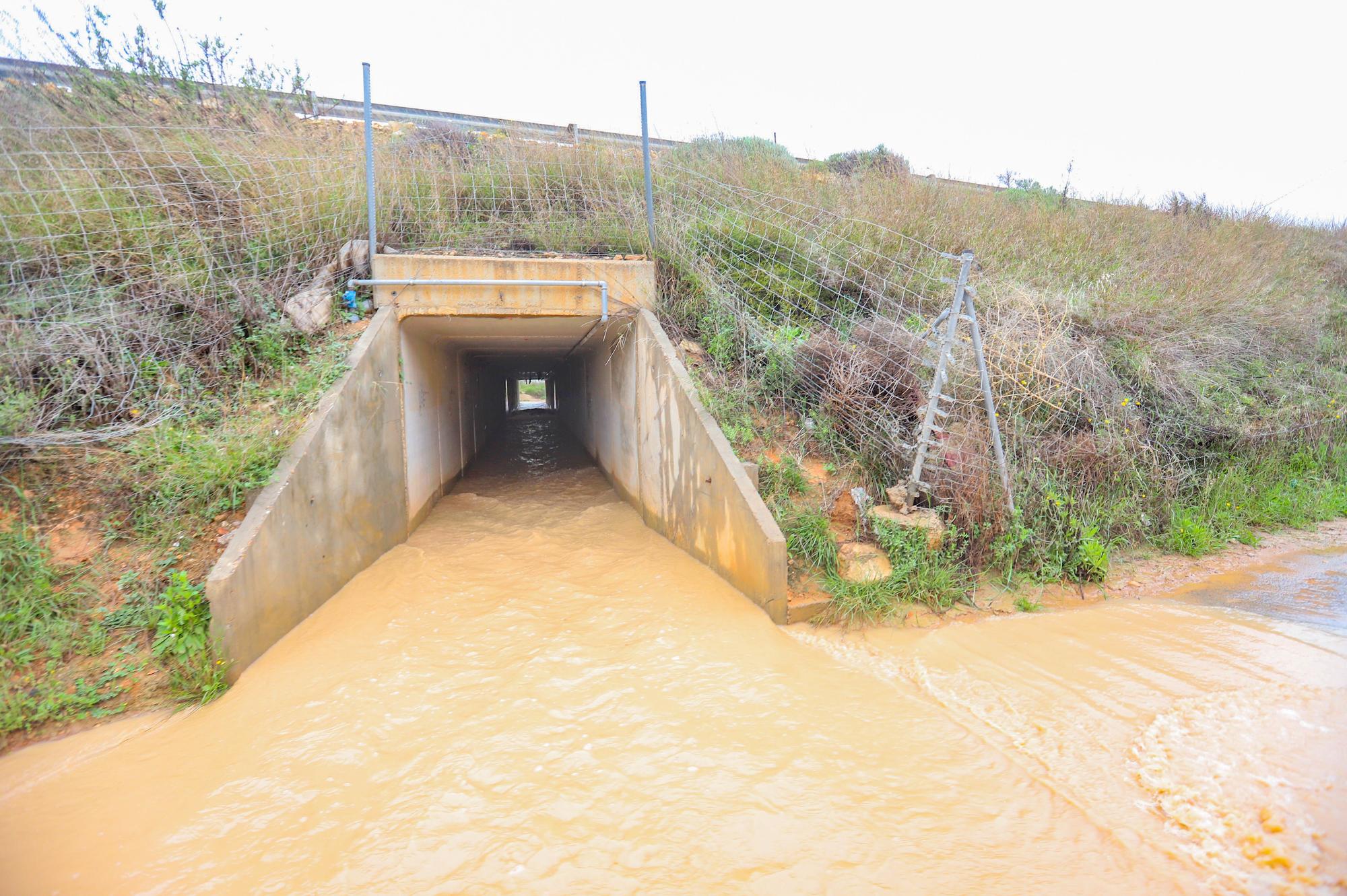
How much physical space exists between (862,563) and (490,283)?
4150mm

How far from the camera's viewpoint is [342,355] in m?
5.30

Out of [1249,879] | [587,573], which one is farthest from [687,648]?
[1249,879]

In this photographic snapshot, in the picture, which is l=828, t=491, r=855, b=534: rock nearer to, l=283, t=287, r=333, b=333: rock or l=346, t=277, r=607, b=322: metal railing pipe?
l=346, t=277, r=607, b=322: metal railing pipe

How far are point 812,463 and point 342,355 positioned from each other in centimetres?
405

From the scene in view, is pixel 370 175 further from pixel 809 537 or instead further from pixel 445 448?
pixel 809 537

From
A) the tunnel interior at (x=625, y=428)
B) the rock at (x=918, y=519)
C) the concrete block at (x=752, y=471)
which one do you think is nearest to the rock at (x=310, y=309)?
the tunnel interior at (x=625, y=428)

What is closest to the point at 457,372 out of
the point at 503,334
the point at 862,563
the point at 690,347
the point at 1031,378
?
the point at 503,334

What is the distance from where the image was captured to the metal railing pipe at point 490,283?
5816 millimetres

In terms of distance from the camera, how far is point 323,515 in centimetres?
455

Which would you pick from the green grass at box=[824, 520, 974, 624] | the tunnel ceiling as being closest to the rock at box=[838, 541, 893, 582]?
the green grass at box=[824, 520, 974, 624]

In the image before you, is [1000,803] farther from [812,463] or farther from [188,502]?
[188,502]

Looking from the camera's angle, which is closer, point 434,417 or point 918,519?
point 918,519

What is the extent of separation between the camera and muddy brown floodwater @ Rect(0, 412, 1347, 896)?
7.95 ft

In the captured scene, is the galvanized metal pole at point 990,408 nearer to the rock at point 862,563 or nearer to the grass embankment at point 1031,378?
the grass embankment at point 1031,378
